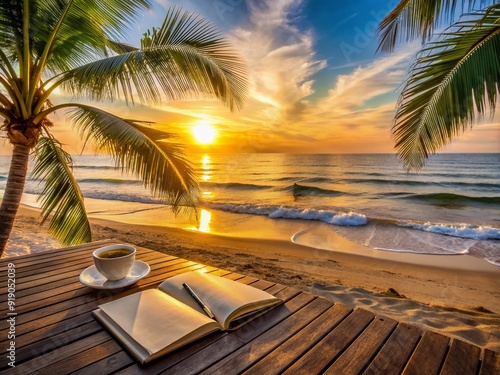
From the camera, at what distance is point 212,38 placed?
134 inches

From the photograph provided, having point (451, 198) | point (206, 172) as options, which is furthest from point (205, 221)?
point (206, 172)

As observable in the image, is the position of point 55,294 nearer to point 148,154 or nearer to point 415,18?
point 148,154

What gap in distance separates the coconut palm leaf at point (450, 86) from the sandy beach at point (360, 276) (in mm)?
2119

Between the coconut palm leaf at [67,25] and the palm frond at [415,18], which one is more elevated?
the palm frond at [415,18]

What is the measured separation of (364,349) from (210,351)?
60 centimetres

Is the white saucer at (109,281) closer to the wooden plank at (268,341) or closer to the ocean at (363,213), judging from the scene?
the wooden plank at (268,341)

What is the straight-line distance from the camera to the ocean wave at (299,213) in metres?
10.3

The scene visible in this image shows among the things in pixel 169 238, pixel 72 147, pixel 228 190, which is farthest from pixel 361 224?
pixel 228 190

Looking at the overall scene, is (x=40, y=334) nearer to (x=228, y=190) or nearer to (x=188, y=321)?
(x=188, y=321)

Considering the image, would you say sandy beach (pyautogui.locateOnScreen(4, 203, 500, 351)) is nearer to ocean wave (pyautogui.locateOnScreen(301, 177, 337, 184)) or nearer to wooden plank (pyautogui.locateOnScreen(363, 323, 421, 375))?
wooden plank (pyautogui.locateOnScreen(363, 323, 421, 375))

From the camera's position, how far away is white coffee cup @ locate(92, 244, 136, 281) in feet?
4.58

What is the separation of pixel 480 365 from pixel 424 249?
7.61 m

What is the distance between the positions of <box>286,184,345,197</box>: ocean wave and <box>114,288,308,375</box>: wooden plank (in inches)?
718

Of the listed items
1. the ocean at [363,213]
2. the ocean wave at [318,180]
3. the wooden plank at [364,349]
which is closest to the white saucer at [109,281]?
the wooden plank at [364,349]
